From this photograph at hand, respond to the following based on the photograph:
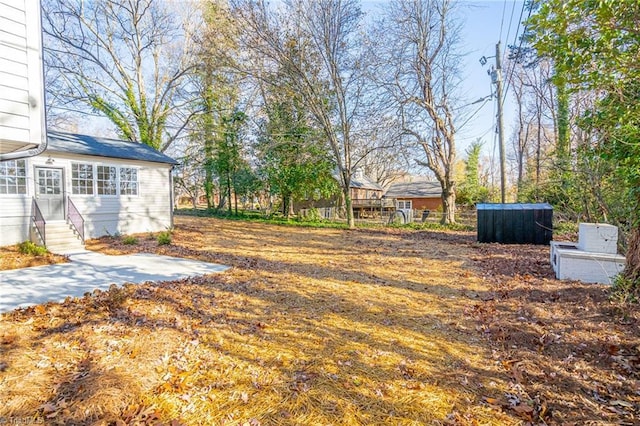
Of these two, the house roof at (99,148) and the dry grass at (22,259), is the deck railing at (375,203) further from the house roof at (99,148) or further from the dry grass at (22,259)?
the dry grass at (22,259)

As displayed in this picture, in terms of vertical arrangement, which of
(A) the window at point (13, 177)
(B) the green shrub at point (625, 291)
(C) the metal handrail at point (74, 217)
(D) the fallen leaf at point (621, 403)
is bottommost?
(D) the fallen leaf at point (621, 403)

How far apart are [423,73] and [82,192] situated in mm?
15475

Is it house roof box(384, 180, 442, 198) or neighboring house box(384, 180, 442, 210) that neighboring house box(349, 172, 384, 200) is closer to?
house roof box(384, 180, 442, 198)

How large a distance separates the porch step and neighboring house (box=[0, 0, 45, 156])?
742cm

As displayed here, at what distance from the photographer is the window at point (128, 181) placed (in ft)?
39.9

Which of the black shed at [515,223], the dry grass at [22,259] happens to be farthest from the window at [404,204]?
the dry grass at [22,259]

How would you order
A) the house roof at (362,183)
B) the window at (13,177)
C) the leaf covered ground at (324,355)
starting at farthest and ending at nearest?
the house roof at (362,183) → the window at (13,177) → the leaf covered ground at (324,355)

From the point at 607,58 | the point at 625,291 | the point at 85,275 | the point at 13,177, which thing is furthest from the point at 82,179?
the point at 625,291

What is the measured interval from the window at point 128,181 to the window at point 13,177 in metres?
2.99

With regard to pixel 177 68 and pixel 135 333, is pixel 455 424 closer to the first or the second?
pixel 135 333

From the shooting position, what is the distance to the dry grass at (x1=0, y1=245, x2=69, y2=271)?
687 centimetres

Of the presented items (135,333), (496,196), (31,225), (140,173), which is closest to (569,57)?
(135,333)

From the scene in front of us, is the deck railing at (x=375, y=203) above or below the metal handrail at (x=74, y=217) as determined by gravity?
above

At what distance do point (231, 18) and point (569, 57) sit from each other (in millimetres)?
13175
